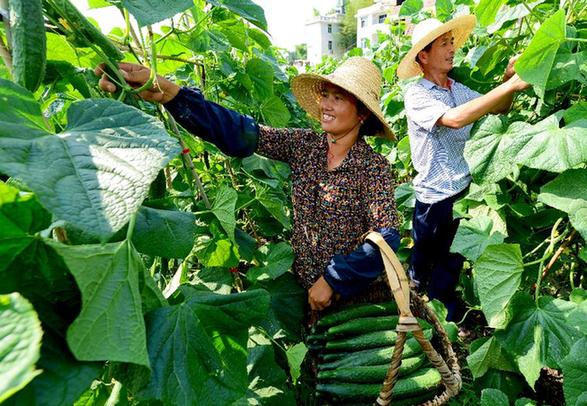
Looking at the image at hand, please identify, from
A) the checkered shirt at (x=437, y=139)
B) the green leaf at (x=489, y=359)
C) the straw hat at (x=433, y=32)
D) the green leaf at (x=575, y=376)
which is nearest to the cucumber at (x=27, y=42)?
the green leaf at (x=575, y=376)

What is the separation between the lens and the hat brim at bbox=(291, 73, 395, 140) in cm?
157

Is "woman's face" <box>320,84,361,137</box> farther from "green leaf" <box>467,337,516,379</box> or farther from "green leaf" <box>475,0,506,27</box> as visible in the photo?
"green leaf" <box>467,337,516,379</box>

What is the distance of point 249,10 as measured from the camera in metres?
1.22

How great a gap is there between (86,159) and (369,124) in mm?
1412

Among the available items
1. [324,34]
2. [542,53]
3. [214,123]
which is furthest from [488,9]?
[324,34]

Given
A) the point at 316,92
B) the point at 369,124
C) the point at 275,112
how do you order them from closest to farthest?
1. the point at 369,124
2. the point at 316,92
3. the point at 275,112

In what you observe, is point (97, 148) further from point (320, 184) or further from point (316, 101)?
point (316, 101)

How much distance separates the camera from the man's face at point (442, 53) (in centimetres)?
219

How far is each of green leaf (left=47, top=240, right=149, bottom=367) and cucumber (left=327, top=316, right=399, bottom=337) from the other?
4.01ft

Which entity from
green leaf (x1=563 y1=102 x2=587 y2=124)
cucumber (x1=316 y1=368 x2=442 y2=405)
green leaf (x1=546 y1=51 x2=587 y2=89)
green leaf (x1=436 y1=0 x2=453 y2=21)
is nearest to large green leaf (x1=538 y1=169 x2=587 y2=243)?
green leaf (x1=563 y1=102 x2=587 y2=124)

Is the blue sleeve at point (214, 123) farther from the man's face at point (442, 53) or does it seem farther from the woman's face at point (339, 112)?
the man's face at point (442, 53)

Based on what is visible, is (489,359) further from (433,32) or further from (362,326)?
(433,32)

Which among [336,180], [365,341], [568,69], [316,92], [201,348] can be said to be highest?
[568,69]

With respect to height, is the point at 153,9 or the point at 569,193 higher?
the point at 153,9
